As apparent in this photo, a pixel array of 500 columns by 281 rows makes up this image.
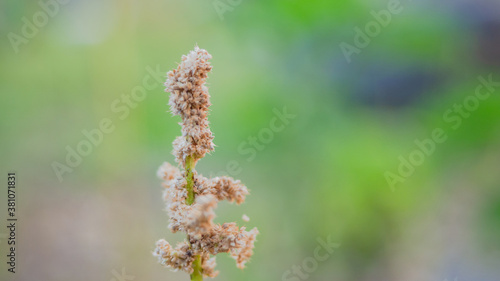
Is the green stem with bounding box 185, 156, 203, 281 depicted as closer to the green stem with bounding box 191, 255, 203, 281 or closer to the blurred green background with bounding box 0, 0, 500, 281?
the green stem with bounding box 191, 255, 203, 281

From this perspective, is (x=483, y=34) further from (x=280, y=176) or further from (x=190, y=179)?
(x=190, y=179)

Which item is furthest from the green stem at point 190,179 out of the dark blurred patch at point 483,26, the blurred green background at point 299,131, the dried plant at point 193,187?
the dark blurred patch at point 483,26

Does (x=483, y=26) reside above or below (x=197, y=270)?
above

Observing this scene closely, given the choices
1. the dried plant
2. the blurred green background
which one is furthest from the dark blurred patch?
the dried plant

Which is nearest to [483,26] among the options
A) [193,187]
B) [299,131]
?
[299,131]

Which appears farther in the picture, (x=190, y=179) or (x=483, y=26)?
(x=483, y=26)

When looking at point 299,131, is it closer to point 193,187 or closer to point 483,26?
point 483,26

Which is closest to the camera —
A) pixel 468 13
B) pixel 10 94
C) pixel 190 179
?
pixel 190 179

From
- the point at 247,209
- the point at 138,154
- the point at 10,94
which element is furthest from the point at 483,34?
the point at 10,94

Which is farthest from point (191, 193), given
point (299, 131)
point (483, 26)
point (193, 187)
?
point (483, 26)
